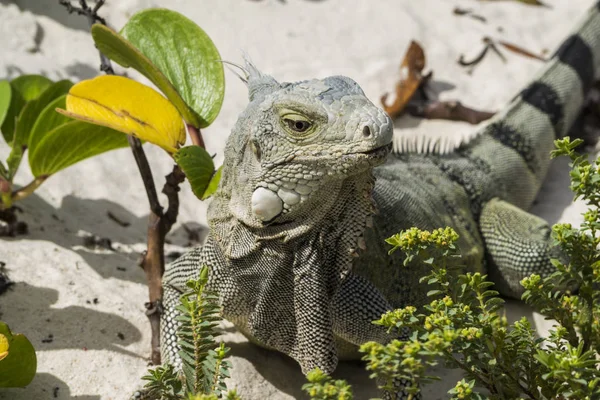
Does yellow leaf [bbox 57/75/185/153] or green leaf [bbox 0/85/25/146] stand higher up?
green leaf [bbox 0/85/25/146]

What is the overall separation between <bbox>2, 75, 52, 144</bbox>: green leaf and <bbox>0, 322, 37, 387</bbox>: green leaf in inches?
68.0

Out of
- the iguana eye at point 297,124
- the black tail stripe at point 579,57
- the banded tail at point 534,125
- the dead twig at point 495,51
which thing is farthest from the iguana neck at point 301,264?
the dead twig at point 495,51

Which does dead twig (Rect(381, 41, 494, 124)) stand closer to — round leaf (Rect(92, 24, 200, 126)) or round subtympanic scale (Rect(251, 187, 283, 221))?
round leaf (Rect(92, 24, 200, 126))

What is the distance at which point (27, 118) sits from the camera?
13.9 feet

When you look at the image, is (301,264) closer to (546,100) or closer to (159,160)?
(159,160)

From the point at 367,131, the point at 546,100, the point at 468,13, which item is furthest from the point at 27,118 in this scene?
the point at 468,13

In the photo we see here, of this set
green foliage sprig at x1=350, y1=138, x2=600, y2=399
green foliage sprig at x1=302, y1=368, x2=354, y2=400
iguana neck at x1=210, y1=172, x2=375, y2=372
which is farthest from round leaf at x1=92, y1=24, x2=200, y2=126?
green foliage sprig at x1=302, y1=368, x2=354, y2=400

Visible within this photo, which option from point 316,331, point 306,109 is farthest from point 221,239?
point 306,109

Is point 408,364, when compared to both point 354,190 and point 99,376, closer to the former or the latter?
point 354,190

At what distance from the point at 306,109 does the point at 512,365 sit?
1196 millimetres

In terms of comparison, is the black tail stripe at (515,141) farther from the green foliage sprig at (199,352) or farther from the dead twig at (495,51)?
the green foliage sprig at (199,352)

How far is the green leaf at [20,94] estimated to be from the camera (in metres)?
4.34

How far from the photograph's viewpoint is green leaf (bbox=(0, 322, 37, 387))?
2925 mm

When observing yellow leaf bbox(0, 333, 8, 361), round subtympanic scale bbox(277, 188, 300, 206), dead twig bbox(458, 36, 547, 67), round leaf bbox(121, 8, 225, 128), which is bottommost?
yellow leaf bbox(0, 333, 8, 361)
